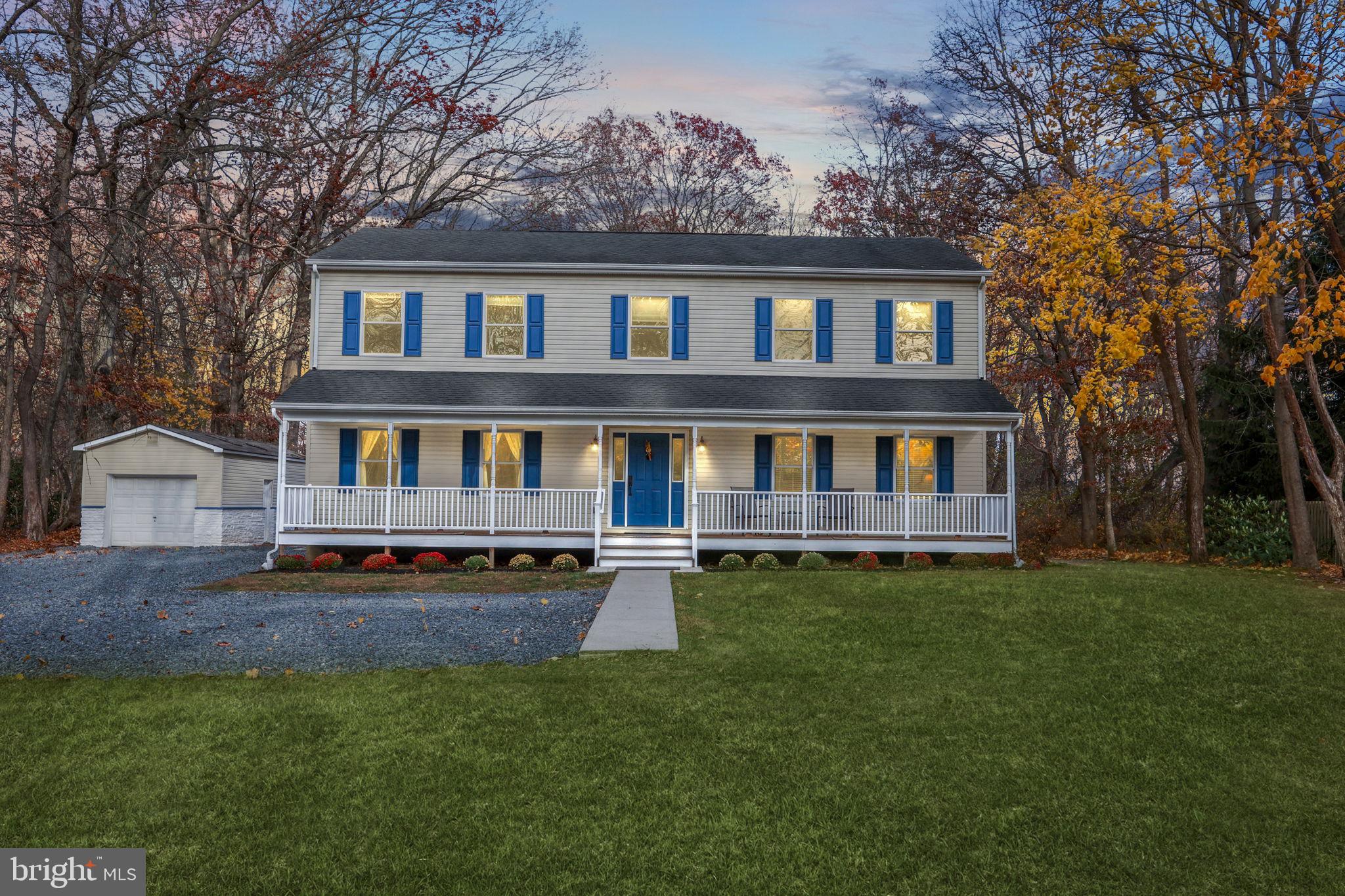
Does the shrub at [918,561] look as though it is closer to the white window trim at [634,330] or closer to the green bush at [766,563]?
the green bush at [766,563]

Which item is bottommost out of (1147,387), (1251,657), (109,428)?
(1251,657)

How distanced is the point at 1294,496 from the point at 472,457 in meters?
16.0

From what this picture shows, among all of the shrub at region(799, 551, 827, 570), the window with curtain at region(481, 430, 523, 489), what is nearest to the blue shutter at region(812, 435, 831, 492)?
the shrub at region(799, 551, 827, 570)

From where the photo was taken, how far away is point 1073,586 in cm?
1209

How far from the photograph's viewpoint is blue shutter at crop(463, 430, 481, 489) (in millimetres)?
17594

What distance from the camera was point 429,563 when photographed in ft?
51.8

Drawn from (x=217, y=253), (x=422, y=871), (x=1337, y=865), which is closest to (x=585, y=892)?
(x=422, y=871)

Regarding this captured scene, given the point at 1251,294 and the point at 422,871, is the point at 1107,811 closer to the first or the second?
the point at 422,871

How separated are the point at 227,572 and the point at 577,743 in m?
11.9

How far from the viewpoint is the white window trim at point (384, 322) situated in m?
18.0

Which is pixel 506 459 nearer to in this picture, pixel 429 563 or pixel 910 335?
pixel 429 563

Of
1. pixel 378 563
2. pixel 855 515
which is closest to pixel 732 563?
pixel 855 515

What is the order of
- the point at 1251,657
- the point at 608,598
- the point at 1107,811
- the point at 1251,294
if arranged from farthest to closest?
the point at 608,598 → the point at 1251,294 → the point at 1251,657 → the point at 1107,811

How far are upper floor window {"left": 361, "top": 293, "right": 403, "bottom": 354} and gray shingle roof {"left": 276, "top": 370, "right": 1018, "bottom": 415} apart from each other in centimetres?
58
